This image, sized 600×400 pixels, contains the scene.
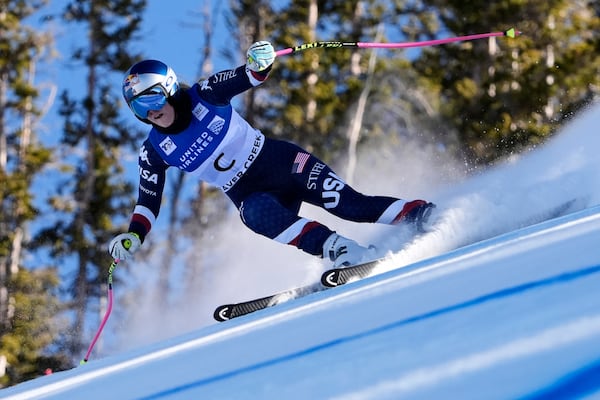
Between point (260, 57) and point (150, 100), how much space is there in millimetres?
755

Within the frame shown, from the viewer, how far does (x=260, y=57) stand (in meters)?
5.58

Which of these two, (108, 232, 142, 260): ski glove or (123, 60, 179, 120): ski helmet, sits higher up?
(123, 60, 179, 120): ski helmet

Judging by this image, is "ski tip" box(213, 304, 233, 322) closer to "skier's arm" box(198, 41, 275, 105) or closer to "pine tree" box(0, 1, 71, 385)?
"skier's arm" box(198, 41, 275, 105)

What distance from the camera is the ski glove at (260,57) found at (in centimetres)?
559

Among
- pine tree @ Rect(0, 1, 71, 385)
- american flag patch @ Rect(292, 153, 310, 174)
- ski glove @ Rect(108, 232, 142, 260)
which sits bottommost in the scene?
ski glove @ Rect(108, 232, 142, 260)

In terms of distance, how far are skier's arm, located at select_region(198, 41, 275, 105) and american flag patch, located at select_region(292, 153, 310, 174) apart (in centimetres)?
59

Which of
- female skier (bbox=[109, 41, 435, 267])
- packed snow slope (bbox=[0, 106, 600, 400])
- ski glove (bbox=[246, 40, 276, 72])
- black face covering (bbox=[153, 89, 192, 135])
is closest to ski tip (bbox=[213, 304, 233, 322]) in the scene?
female skier (bbox=[109, 41, 435, 267])

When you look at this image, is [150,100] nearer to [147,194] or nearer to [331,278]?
[147,194]

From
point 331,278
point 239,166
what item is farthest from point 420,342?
point 239,166

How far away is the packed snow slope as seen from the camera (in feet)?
7.64

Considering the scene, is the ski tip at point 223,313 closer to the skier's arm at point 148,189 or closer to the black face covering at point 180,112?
the skier's arm at point 148,189

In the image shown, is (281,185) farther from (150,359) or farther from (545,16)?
Result: (545,16)

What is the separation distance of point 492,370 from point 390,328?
530mm

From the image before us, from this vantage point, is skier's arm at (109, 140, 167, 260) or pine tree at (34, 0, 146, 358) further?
pine tree at (34, 0, 146, 358)
